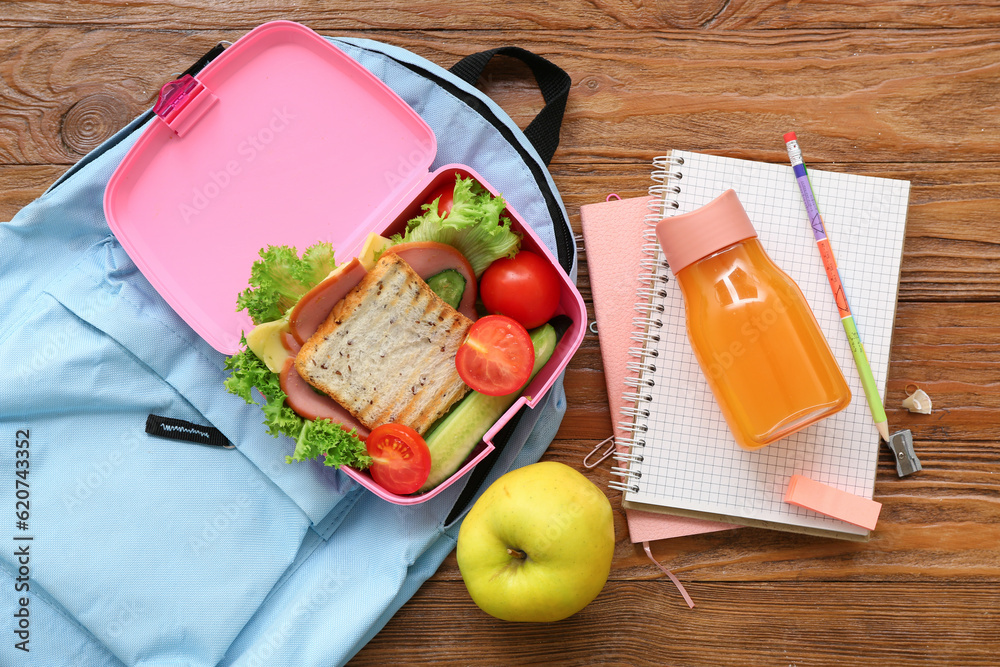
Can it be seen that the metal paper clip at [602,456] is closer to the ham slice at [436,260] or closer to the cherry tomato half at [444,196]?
the ham slice at [436,260]

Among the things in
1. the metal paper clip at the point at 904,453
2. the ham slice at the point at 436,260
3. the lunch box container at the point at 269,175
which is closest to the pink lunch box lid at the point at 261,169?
the lunch box container at the point at 269,175

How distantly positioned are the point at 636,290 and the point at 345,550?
65 centimetres

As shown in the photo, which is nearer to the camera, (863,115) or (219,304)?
(219,304)

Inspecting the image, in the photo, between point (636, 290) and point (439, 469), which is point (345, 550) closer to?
point (439, 469)

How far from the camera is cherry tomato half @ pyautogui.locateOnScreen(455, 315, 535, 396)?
2.77 feet

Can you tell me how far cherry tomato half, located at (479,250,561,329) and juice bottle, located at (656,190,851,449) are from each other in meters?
0.18

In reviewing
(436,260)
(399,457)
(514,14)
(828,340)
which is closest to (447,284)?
(436,260)

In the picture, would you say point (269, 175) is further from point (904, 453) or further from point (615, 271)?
point (904, 453)

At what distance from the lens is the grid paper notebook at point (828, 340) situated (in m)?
1.00

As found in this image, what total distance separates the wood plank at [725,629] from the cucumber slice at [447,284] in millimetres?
512

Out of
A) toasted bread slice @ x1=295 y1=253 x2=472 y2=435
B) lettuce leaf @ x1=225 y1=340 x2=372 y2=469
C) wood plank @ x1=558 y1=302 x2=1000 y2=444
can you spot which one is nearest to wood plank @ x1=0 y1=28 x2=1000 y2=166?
wood plank @ x1=558 y1=302 x2=1000 y2=444

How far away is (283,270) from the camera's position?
86 centimetres

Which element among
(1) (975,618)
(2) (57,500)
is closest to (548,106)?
(2) (57,500)

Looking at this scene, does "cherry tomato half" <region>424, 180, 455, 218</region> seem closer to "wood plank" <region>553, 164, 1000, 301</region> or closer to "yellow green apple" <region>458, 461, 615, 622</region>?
"wood plank" <region>553, 164, 1000, 301</region>
